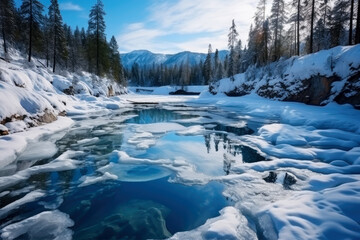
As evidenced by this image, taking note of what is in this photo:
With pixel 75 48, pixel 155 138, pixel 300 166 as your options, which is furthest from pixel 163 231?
pixel 75 48

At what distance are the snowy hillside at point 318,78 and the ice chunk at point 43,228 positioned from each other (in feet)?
58.3

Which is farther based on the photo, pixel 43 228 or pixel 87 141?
pixel 87 141

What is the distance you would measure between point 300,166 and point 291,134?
156 inches

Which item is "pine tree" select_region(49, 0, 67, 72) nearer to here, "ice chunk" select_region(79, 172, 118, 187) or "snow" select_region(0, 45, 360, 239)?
"snow" select_region(0, 45, 360, 239)

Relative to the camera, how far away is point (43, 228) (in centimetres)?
397

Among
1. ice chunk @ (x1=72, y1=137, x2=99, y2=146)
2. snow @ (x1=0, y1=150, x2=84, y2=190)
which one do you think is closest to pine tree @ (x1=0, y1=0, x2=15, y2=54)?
ice chunk @ (x1=72, y1=137, x2=99, y2=146)

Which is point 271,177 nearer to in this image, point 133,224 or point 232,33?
point 133,224

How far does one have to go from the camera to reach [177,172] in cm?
684

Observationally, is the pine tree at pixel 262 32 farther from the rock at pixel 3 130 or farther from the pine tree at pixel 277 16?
the rock at pixel 3 130

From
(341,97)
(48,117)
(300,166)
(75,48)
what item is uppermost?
(75,48)

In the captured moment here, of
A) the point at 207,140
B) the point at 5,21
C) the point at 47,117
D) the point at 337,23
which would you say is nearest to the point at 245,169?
the point at 207,140

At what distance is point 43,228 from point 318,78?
73.8 ft

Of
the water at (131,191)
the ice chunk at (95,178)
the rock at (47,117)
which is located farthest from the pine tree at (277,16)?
the ice chunk at (95,178)

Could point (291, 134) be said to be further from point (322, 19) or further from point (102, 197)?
point (322, 19)
